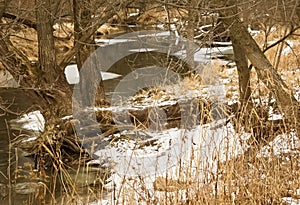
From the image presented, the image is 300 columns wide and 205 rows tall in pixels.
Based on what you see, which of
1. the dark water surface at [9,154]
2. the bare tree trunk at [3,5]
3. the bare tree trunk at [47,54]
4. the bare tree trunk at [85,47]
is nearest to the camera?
the dark water surface at [9,154]

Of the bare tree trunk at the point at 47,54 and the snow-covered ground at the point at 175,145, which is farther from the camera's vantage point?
the bare tree trunk at the point at 47,54

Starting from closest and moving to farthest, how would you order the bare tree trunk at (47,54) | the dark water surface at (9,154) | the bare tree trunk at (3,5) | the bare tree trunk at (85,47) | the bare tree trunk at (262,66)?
1. the bare tree trunk at (262,66)
2. the dark water surface at (9,154)
3. the bare tree trunk at (3,5)
4. the bare tree trunk at (85,47)
5. the bare tree trunk at (47,54)

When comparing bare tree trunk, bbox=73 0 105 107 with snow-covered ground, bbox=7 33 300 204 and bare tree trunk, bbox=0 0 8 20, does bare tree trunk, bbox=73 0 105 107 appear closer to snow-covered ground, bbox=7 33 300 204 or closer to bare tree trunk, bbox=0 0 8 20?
snow-covered ground, bbox=7 33 300 204

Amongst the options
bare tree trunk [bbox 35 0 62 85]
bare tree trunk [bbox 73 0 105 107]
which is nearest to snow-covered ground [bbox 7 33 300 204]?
bare tree trunk [bbox 73 0 105 107]

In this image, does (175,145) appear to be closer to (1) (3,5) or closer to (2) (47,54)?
(2) (47,54)

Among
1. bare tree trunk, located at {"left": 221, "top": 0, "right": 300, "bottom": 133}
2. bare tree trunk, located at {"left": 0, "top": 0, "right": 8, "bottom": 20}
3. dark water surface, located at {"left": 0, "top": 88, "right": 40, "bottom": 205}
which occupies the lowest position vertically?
dark water surface, located at {"left": 0, "top": 88, "right": 40, "bottom": 205}

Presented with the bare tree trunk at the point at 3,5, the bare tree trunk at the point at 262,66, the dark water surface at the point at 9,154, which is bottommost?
the dark water surface at the point at 9,154

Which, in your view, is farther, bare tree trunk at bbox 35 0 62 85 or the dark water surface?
bare tree trunk at bbox 35 0 62 85

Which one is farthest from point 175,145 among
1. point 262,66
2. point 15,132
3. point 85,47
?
point 15,132

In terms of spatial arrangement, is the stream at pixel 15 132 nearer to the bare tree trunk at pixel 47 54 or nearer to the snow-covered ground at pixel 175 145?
the snow-covered ground at pixel 175 145

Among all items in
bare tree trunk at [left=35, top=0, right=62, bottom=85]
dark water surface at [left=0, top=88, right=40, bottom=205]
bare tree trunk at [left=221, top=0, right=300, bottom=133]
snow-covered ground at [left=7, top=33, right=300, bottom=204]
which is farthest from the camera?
bare tree trunk at [left=35, top=0, right=62, bottom=85]

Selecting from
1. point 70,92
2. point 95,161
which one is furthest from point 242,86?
point 70,92

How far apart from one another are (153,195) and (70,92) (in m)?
3.71

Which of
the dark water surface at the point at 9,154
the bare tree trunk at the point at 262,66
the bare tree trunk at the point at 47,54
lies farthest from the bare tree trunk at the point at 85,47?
the bare tree trunk at the point at 262,66
